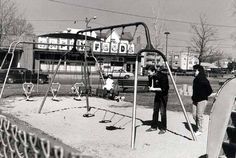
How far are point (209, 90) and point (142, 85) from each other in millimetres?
15146

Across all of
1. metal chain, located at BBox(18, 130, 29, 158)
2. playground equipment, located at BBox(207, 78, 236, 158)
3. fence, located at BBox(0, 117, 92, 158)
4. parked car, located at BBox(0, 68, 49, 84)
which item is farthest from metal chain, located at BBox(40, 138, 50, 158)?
parked car, located at BBox(0, 68, 49, 84)

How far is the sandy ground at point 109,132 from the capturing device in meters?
8.16

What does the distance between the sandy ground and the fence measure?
3.22 meters

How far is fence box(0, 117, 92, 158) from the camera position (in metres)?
3.07

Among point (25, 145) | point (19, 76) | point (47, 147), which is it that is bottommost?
point (19, 76)

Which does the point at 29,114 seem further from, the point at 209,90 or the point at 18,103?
the point at 209,90

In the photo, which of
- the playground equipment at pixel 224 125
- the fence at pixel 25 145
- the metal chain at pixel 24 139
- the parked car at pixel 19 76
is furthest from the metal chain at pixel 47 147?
the parked car at pixel 19 76

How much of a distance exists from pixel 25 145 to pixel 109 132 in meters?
6.62

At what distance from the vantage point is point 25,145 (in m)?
3.82

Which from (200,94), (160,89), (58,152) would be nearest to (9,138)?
(58,152)

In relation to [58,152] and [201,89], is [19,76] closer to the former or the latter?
[201,89]

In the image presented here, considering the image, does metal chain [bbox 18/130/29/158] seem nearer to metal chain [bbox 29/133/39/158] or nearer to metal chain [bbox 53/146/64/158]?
metal chain [bbox 29/133/39/158]

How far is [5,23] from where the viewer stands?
41812 mm

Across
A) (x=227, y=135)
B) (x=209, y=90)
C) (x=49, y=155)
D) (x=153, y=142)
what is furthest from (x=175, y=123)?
(x=49, y=155)
